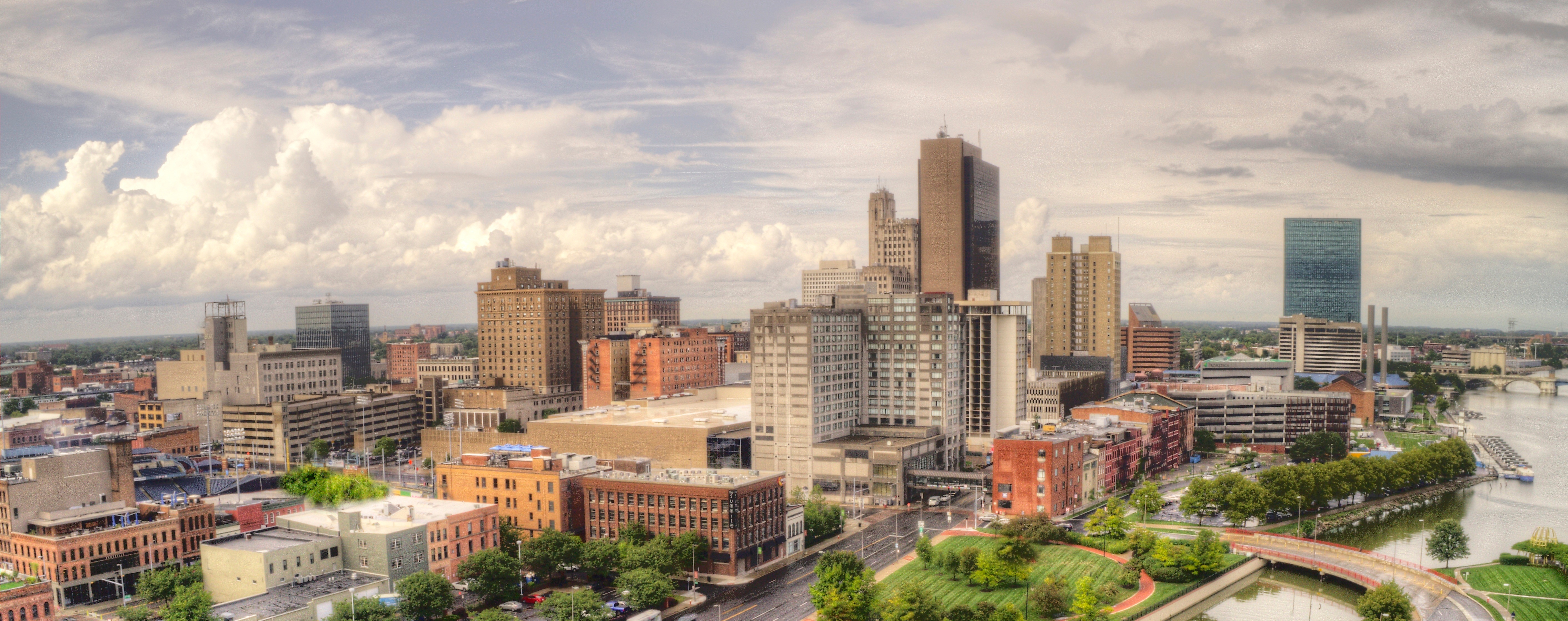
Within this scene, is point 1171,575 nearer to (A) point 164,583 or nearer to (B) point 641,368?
(A) point 164,583

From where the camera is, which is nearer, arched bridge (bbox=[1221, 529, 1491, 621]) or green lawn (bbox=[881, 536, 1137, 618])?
arched bridge (bbox=[1221, 529, 1491, 621])

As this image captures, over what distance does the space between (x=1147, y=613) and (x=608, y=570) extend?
3710cm

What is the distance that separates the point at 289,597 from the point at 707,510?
93.6 feet

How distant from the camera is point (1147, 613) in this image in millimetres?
71375

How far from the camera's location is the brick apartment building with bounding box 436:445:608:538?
84.2 m

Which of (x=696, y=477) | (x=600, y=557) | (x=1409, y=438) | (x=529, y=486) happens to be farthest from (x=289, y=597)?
(x=1409, y=438)

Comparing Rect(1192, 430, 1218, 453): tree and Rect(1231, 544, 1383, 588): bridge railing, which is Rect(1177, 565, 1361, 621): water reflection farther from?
Rect(1192, 430, 1218, 453): tree

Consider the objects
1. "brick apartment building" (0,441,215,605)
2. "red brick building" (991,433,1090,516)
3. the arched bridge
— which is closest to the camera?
the arched bridge

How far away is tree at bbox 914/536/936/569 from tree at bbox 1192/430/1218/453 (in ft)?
243

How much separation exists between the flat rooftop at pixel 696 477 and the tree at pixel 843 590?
1094 cm

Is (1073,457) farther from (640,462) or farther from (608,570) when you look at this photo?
(608,570)

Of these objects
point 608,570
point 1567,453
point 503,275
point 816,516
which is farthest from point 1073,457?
point 503,275

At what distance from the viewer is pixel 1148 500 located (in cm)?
9819

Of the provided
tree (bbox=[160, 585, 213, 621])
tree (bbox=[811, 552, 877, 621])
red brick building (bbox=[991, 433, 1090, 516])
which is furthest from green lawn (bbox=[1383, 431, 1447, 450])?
tree (bbox=[160, 585, 213, 621])
